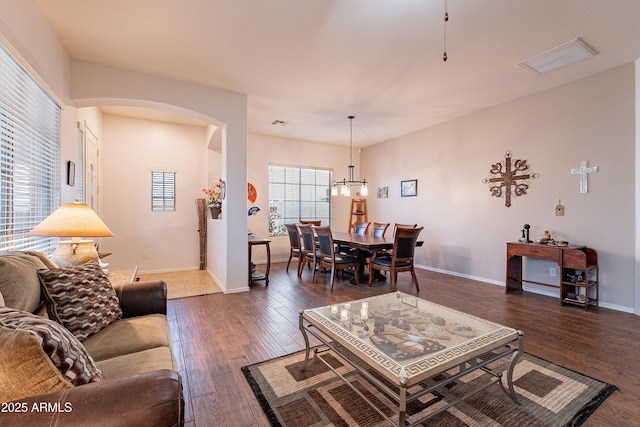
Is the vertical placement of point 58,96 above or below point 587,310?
above

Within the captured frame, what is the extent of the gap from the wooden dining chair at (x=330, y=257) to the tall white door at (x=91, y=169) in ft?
10.8

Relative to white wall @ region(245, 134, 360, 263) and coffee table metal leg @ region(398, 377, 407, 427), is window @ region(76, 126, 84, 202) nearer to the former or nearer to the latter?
white wall @ region(245, 134, 360, 263)

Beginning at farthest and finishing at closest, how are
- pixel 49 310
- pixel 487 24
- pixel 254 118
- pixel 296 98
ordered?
pixel 254 118 → pixel 296 98 → pixel 487 24 → pixel 49 310

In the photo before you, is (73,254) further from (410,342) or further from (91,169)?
(410,342)

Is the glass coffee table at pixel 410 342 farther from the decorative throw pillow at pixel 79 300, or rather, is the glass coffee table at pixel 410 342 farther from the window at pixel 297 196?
the window at pixel 297 196

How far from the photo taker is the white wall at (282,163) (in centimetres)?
642

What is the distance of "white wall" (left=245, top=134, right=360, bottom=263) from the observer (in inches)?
253

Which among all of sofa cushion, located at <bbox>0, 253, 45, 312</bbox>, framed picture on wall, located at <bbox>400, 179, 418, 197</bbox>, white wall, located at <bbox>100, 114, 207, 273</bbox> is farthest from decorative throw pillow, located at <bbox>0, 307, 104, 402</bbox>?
framed picture on wall, located at <bbox>400, 179, 418, 197</bbox>

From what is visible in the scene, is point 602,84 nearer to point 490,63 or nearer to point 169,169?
point 490,63

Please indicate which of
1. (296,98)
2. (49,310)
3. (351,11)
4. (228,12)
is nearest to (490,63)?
(351,11)

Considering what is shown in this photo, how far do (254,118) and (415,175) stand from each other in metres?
3.46

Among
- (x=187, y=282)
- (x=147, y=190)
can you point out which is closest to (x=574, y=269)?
(x=187, y=282)

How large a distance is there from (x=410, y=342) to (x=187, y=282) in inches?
159

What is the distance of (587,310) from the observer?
3.38 meters
